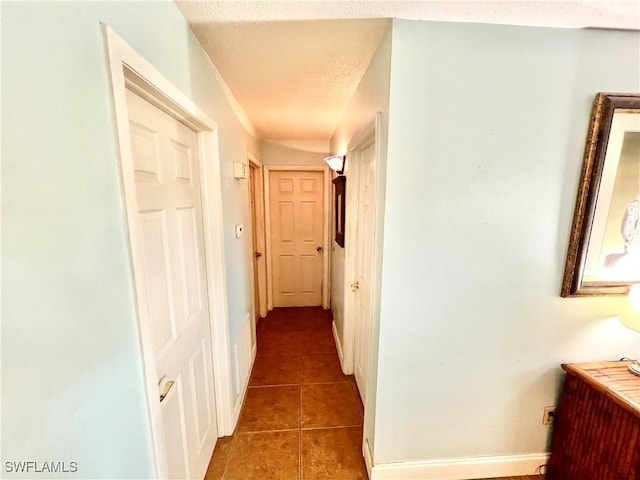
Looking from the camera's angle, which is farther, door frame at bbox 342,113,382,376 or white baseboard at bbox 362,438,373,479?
door frame at bbox 342,113,382,376

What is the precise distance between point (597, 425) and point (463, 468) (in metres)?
0.68

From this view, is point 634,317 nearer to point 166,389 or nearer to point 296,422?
point 296,422

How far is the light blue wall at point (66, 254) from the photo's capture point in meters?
0.49

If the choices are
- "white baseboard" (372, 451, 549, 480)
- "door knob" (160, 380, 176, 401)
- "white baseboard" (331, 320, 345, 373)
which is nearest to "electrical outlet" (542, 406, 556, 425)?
"white baseboard" (372, 451, 549, 480)

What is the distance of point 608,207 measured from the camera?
4.23 ft

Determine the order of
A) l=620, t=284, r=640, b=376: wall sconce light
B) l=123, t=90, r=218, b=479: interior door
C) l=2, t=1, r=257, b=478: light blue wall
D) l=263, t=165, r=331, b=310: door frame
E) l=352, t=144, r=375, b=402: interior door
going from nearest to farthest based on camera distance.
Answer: l=2, t=1, r=257, b=478: light blue wall
l=123, t=90, r=218, b=479: interior door
l=620, t=284, r=640, b=376: wall sconce light
l=352, t=144, r=375, b=402: interior door
l=263, t=165, r=331, b=310: door frame

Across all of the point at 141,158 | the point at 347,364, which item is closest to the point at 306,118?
the point at 141,158

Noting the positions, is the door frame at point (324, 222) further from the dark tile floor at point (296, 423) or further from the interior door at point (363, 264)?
the interior door at point (363, 264)

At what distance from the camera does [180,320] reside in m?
1.22

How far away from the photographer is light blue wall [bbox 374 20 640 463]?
3.85 feet

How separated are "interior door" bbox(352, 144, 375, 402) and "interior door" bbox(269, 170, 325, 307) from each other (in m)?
1.60

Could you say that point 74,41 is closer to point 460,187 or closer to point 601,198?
point 460,187

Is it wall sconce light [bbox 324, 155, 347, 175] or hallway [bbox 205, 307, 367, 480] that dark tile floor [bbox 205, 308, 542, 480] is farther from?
wall sconce light [bbox 324, 155, 347, 175]

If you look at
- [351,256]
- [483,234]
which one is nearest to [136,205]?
[483,234]
